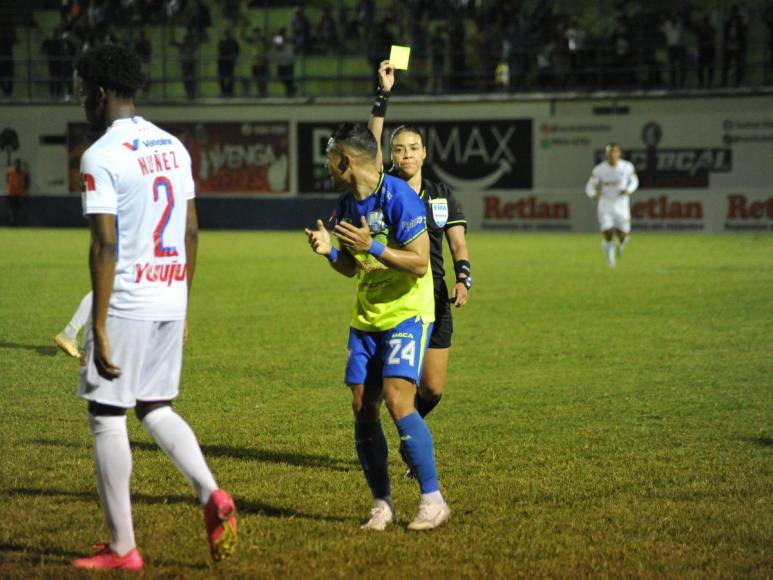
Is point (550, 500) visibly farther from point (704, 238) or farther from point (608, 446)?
point (704, 238)

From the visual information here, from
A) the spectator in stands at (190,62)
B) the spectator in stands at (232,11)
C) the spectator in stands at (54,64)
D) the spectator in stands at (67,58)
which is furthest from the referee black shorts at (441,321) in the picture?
the spectator in stands at (232,11)

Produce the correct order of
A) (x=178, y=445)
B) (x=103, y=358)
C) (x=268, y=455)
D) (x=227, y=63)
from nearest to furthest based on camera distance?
(x=103, y=358) < (x=178, y=445) < (x=268, y=455) < (x=227, y=63)

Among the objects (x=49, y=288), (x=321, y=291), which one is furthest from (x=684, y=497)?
(x=49, y=288)

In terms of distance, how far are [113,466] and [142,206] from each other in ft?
3.52

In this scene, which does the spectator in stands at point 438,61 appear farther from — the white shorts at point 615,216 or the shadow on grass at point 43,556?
the shadow on grass at point 43,556

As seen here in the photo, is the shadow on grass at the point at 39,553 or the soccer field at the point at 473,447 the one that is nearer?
the shadow on grass at the point at 39,553

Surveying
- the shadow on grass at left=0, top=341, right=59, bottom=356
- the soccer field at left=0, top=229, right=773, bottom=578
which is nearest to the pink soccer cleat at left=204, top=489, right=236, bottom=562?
the soccer field at left=0, top=229, right=773, bottom=578

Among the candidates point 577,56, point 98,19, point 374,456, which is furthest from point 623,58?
point 374,456

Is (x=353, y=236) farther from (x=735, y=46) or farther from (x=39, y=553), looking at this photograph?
(x=735, y=46)

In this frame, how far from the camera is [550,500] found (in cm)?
673

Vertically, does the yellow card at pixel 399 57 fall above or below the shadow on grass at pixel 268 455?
above

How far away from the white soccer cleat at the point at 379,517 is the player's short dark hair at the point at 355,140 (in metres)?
1.71

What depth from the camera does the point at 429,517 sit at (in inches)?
238

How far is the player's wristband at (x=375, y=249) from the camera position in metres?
5.84
